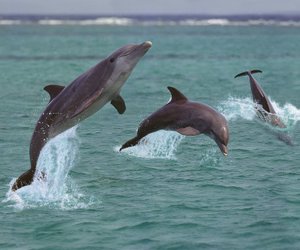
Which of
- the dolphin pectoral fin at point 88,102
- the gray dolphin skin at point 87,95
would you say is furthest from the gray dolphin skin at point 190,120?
the dolphin pectoral fin at point 88,102

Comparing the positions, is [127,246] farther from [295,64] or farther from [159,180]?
[295,64]

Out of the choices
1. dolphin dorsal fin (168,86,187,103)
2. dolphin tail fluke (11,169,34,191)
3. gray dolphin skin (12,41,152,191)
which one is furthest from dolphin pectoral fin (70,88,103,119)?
dolphin dorsal fin (168,86,187,103)

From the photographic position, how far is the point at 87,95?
54.0ft

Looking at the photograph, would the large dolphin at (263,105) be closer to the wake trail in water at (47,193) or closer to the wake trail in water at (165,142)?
the wake trail in water at (165,142)

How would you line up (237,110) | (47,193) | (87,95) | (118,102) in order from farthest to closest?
(237,110) < (47,193) < (118,102) < (87,95)

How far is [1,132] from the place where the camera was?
2792 cm

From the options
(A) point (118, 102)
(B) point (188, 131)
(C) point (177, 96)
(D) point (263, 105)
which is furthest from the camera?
(D) point (263, 105)

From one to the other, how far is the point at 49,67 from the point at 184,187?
52096mm

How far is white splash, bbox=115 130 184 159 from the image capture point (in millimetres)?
23109

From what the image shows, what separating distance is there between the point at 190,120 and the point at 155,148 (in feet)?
14.1

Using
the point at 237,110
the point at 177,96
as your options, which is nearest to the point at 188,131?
the point at 177,96

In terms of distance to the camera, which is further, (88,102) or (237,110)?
(237,110)

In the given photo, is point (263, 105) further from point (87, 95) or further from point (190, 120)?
point (87, 95)

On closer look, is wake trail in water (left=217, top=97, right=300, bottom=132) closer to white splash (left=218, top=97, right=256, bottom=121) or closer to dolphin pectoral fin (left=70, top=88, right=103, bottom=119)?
white splash (left=218, top=97, right=256, bottom=121)
